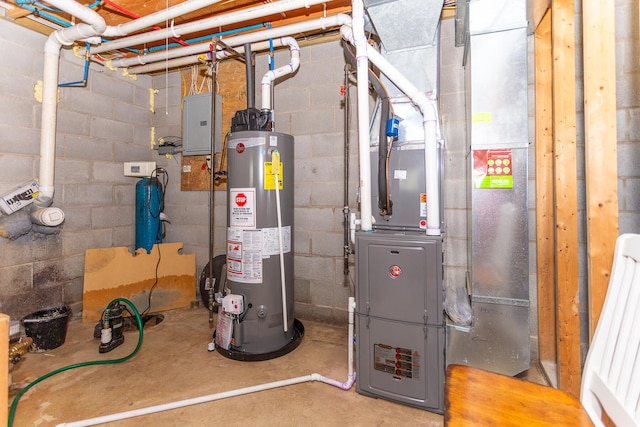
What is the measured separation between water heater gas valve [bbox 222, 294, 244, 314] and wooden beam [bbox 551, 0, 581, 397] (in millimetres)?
1860

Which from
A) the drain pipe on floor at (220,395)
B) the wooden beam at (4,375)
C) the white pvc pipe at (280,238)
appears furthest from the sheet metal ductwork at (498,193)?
the wooden beam at (4,375)

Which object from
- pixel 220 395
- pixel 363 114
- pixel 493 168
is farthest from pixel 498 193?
pixel 220 395

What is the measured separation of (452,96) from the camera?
7.16 ft

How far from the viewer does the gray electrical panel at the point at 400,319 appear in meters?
1.54

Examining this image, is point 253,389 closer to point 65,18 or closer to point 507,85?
point 507,85

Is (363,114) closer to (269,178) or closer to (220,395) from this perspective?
(269,178)

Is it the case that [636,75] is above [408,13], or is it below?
below

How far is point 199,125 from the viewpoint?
305cm

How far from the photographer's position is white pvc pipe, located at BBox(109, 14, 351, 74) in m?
2.23

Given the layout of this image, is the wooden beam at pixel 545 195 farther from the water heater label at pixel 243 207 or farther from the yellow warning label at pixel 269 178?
the water heater label at pixel 243 207

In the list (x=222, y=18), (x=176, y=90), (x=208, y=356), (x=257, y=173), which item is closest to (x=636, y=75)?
(x=257, y=173)

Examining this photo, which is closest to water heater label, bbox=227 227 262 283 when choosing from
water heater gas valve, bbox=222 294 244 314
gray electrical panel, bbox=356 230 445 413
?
water heater gas valve, bbox=222 294 244 314

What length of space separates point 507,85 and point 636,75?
0.88 meters

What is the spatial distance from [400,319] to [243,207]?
1.21 metres
